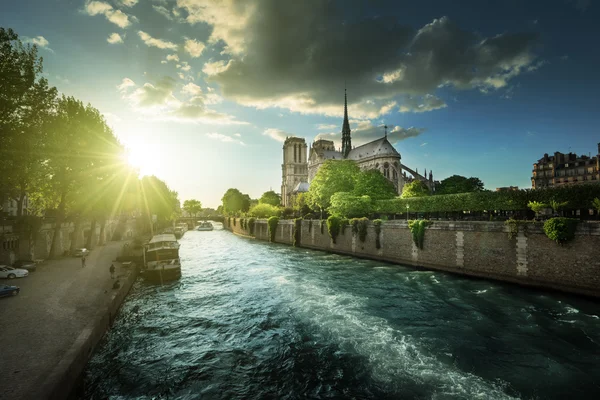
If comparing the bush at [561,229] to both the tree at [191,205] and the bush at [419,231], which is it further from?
the tree at [191,205]

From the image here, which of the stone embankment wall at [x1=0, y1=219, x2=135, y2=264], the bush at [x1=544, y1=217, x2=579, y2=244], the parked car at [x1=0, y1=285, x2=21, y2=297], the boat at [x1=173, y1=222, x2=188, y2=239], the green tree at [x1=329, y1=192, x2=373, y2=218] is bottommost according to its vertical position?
the boat at [x1=173, y1=222, x2=188, y2=239]

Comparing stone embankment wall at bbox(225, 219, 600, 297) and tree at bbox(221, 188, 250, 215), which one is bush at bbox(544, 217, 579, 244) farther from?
tree at bbox(221, 188, 250, 215)

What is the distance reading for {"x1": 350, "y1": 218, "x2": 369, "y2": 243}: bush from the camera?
33000 mm

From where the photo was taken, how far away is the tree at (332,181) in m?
48.8

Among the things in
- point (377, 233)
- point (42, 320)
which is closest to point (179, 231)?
point (377, 233)

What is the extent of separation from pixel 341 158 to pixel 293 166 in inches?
873

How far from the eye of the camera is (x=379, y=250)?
1214 inches

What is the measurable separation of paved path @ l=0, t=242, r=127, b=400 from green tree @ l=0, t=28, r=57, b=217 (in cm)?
717

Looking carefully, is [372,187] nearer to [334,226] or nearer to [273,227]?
[334,226]

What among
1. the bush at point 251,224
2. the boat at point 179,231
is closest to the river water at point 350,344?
the boat at point 179,231

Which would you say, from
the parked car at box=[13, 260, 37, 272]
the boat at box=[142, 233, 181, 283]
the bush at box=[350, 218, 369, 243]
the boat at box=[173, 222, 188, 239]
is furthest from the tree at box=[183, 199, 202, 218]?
the parked car at box=[13, 260, 37, 272]

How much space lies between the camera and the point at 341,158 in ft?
347

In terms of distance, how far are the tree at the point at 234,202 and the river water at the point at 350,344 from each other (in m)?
99.0

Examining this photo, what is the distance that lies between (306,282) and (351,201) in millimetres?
20184
